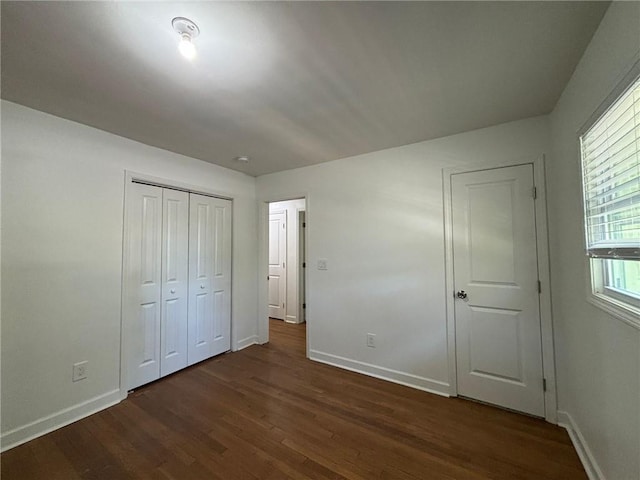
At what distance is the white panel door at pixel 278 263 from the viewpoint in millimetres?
4871

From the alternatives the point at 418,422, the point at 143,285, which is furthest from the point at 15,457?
the point at 418,422

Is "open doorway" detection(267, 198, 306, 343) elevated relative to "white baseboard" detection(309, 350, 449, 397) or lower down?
elevated

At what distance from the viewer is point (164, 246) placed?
2.71m

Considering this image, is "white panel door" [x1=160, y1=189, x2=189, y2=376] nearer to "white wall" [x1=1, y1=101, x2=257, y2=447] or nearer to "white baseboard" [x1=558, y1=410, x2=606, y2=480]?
"white wall" [x1=1, y1=101, x2=257, y2=447]

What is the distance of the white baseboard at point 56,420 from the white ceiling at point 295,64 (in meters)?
2.29

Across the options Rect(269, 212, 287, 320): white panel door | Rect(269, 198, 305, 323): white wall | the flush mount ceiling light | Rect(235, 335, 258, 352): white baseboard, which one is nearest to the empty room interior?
the flush mount ceiling light

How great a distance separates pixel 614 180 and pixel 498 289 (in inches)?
46.9

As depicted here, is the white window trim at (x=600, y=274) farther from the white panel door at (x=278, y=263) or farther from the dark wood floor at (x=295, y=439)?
the white panel door at (x=278, y=263)

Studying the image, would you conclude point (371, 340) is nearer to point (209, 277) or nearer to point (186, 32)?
point (209, 277)

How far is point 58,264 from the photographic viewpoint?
1.98 meters

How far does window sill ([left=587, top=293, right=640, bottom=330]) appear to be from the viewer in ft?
3.38

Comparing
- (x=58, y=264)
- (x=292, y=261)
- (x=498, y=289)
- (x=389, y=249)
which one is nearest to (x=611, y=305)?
(x=498, y=289)

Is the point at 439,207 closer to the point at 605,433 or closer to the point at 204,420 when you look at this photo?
the point at 605,433

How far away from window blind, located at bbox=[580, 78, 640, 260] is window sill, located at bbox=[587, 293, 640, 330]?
0.22 metres
